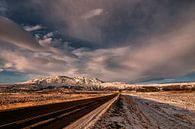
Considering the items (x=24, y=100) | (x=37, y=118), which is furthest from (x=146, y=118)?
(x=24, y=100)

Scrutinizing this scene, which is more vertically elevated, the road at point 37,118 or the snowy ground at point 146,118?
the road at point 37,118

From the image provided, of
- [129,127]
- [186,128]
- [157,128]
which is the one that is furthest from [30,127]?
[186,128]

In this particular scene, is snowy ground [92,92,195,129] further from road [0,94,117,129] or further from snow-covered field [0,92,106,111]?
snow-covered field [0,92,106,111]

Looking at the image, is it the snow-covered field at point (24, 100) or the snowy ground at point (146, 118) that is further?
the snow-covered field at point (24, 100)

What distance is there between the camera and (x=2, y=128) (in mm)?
12250

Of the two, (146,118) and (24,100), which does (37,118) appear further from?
(24,100)

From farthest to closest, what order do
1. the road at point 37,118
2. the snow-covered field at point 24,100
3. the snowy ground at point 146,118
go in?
1. the snow-covered field at point 24,100
2. the snowy ground at point 146,118
3. the road at point 37,118

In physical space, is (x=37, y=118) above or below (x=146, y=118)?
above

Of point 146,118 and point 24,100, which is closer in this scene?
point 146,118

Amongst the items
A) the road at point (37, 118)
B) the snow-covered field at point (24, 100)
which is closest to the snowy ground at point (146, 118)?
the road at point (37, 118)

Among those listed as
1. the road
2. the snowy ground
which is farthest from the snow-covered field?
the snowy ground

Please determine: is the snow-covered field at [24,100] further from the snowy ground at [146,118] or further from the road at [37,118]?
the snowy ground at [146,118]

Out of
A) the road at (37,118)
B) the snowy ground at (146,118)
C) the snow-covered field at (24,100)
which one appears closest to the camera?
the road at (37,118)

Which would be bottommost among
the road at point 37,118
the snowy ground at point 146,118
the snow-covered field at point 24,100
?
the snowy ground at point 146,118
